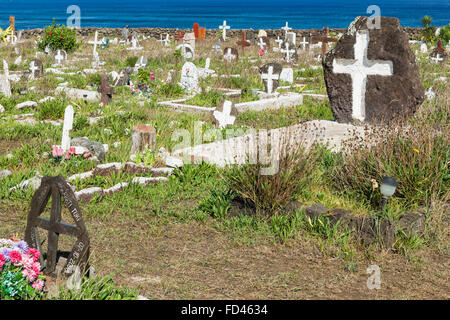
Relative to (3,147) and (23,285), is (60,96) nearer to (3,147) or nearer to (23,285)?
(3,147)

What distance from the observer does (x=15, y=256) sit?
3887 mm

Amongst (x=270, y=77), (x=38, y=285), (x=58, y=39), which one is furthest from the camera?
(x=58, y=39)

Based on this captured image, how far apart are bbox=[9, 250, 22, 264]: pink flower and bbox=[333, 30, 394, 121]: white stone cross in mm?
7205

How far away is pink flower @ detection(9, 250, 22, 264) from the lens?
3.88 meters

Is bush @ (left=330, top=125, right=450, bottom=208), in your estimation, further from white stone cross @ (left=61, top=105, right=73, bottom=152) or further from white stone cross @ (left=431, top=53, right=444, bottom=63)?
white stone cross @ (left=431, top=53, right=444, bottom=63)

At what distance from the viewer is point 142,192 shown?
6895 millimetres

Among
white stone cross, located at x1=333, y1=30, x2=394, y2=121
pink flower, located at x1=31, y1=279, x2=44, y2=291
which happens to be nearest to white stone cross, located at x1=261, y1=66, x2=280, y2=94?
white stone cross, located at x1=333, y1=30, x2=394, y2=121

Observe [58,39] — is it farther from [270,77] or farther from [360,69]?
[360,69]

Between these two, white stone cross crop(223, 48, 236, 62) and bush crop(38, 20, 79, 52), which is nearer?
white stone cross crop(223, 48, 236, 62)

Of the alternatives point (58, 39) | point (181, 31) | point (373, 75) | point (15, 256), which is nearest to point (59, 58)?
point (58, 39)

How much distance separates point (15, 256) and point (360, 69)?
285 inches

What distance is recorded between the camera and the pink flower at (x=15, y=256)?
3.88 m

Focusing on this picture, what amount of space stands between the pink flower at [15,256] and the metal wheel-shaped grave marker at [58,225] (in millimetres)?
394

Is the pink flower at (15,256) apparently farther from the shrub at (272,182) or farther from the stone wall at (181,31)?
the stone wall at (181,31)
